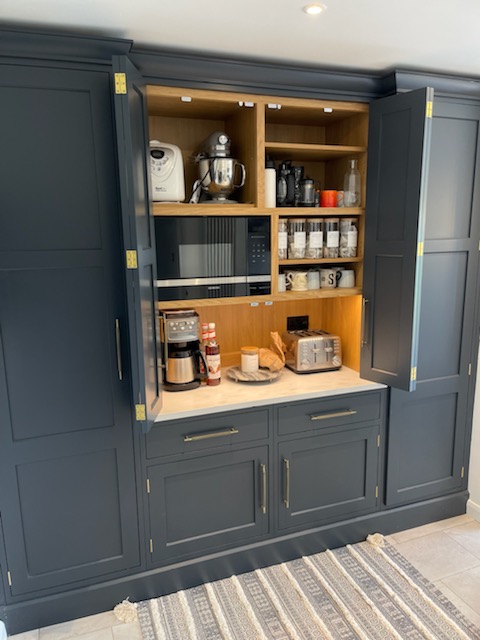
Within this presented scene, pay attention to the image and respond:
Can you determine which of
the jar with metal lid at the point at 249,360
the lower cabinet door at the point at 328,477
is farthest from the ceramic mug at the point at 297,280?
the lower cabinet door at the point at 328,477

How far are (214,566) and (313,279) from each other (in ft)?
4.92

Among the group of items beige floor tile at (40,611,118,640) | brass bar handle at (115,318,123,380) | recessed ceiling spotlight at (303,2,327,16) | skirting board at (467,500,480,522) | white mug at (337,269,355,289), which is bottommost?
beige floor tile at (40,611,118,640)

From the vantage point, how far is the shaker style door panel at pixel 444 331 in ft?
7.49

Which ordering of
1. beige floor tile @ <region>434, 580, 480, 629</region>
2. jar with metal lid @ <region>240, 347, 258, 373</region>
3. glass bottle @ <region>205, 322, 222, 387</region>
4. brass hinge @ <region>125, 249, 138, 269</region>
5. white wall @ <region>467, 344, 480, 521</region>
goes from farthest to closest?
white wall @ <region>467, 344, 480, 521</region>, jar with metal lid @ <region>240, 347, 258, 373</region>, glass bottle @ <region>205, 322, 222, 387</region>, beige floor tile @ <region>434, 580, 480, 629</region>, brass hinge @ <region>125, 249, 138, 269</region>

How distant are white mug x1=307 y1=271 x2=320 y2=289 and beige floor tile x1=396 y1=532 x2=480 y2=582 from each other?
4.75ft

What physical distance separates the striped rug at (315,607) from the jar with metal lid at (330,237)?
62.3 inches

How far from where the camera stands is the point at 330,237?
2418 mm

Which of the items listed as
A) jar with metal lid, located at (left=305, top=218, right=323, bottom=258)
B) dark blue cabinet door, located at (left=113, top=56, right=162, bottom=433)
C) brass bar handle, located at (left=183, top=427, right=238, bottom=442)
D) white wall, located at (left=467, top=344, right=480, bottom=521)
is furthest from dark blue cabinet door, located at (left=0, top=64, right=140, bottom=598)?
white wall, located at (left=467, top=344, right=480, bottom=521)

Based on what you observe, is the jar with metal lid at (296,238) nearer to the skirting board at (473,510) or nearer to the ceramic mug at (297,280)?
the ceramic mug at (297,280)

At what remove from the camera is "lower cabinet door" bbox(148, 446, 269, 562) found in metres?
2.07

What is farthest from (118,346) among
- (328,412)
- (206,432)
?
(328,412)

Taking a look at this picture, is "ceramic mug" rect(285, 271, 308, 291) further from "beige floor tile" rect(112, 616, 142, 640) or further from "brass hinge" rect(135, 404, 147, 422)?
"beige floor tile" rect(112, 616, 142, 640)

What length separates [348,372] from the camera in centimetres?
256

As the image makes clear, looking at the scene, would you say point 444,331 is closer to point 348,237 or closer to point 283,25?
point 348,237
